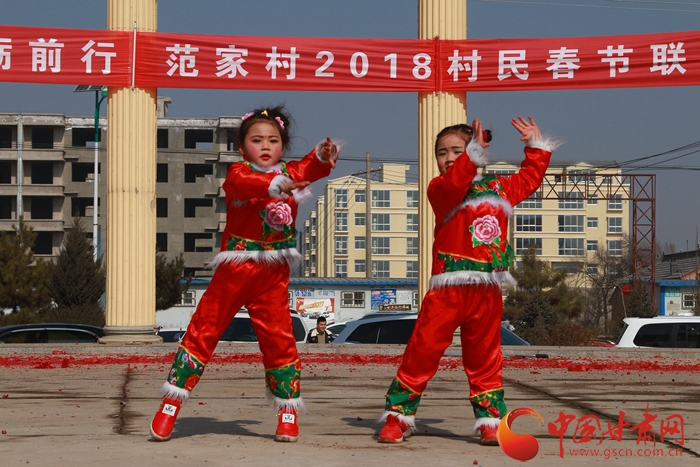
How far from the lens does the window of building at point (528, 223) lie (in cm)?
9219

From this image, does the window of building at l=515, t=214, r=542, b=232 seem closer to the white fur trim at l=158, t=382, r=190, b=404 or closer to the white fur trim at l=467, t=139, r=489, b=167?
the white fur trim at l=467, t=139, r=489, b=167

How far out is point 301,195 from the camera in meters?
5.21

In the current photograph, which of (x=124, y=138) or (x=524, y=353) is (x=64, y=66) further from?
(x=524, y=353)

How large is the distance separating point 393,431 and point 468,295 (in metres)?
0.81

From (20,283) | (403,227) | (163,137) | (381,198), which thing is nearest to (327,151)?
(20,283)

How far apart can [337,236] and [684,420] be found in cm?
8930

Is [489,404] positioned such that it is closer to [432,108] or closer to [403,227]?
[432,108]

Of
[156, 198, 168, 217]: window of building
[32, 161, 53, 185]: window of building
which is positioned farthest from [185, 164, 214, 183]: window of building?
[32, 161, 53, 185]: window of building

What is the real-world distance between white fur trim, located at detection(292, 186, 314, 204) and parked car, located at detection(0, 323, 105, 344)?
35.5 feet

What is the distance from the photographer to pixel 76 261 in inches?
1273

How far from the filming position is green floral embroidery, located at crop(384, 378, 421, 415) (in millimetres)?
4918

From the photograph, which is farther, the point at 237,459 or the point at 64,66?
the point at 64,66

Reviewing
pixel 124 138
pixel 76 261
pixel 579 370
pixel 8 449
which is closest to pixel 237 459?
pixel 8 449

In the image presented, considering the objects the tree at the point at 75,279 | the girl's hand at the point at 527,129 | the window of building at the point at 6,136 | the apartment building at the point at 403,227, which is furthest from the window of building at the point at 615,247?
the girl's hand at the point at 527,129
